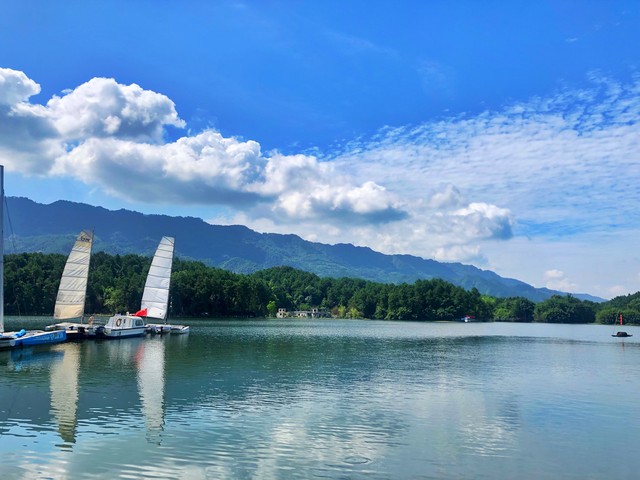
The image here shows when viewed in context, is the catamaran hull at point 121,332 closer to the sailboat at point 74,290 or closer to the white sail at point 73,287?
the sailboat at point 74,290

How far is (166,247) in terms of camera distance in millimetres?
86938

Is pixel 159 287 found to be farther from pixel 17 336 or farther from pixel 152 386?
pixel 152 386

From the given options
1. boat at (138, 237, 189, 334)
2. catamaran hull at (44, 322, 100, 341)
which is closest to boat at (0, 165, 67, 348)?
catamaran hull at (44, 322, 100, 341)

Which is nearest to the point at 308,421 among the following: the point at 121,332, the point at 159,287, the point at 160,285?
the point at 121,332

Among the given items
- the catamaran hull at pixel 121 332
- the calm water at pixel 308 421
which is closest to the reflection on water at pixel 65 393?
the calm water at pixel 308 421

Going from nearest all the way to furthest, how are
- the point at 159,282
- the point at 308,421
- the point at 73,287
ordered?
1. the point at 308,421
2. the point at 73,287
3. the point at 159,282

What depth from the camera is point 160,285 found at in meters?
86.7

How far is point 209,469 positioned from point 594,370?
4466cm

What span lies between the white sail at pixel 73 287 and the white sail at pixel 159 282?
48.9 feet

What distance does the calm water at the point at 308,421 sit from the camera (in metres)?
18.3

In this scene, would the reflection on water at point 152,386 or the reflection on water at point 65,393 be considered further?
the reflection on water at point 152,386

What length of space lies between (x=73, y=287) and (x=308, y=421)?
56.1 meters

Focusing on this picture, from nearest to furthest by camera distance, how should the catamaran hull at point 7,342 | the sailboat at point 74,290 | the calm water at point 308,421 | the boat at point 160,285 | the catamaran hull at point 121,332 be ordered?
the calm water at point 308,421 → the catamaran hull at point 7,342 → the sailboat at point 74,290 → the catamaran hull at point 121,332 → the boat at point 160,285

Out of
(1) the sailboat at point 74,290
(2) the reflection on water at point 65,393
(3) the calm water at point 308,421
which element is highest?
(1) the sailboat at point 74,290
